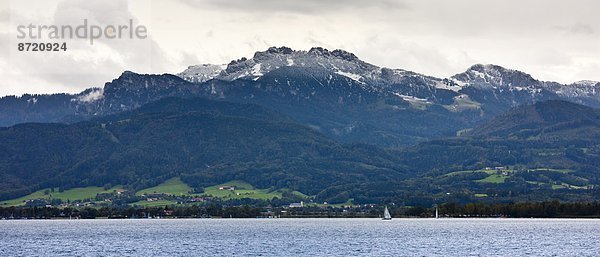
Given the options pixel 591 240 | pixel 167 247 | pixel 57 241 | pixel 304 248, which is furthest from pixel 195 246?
pixel 591 240

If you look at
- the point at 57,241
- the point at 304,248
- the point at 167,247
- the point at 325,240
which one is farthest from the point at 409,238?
the point at 57,241

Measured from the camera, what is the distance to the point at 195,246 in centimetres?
17088

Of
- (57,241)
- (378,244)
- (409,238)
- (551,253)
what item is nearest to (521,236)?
(409,238)

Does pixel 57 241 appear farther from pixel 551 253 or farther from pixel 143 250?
pixel 551 253

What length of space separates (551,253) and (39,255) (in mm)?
67573

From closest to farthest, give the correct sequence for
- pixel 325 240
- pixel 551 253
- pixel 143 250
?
pixel 551 253
pixel 143 250
pixel 325 240

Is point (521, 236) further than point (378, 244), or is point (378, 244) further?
point (521, 236)

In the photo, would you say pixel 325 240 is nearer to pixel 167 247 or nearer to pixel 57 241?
pixel 167 247

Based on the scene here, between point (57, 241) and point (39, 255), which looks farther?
point (57, 241)

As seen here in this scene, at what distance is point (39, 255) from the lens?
15138 centimetres

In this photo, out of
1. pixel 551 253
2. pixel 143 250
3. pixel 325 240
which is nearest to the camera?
pixel 551 253

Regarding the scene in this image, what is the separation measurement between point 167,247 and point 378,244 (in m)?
31.8

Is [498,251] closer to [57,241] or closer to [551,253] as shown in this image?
[551,253]

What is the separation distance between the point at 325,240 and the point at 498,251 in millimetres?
39804
